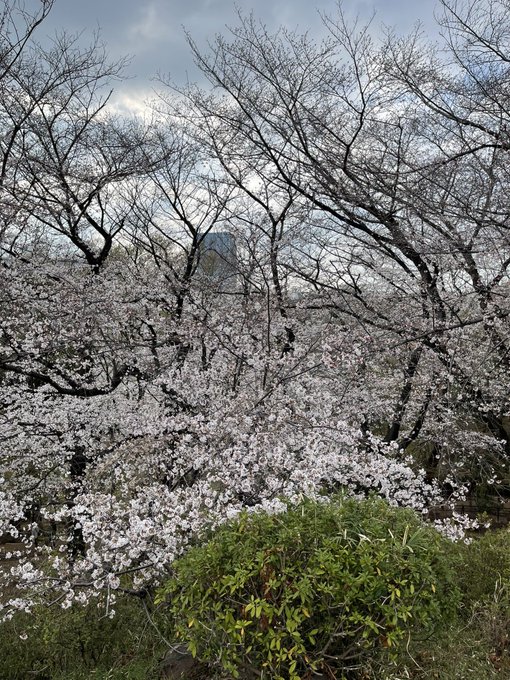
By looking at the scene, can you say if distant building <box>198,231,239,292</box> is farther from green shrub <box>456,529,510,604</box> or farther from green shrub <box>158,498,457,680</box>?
green shrub <box>158,498,457,680</box>

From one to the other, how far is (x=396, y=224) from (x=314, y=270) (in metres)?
2.97

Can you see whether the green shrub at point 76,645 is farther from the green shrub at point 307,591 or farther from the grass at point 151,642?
the green shrub at point 307,591

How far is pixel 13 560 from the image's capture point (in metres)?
11.5

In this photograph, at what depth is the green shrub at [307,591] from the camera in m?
2.52

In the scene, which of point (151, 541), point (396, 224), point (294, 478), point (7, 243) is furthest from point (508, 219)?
point (7, 243)

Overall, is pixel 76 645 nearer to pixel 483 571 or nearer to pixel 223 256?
pixel 483 571

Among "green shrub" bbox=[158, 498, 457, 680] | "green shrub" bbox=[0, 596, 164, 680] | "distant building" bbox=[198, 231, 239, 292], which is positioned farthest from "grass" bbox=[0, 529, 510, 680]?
"distant building" bbox=[198, 231, 239, 292]

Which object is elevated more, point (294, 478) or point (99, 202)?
point (99, 202)

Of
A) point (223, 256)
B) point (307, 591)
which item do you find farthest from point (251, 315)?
point (307, 591)

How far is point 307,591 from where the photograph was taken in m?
2.47

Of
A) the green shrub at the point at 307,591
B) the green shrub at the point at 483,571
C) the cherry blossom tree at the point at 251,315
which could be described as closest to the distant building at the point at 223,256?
the cherry blossom tree at the point at 251,315

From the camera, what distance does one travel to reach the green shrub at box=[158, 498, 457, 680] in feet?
8.27

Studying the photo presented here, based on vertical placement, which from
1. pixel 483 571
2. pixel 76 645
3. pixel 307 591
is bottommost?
pixel 76 645

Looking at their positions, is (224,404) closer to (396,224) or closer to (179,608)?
(179,608)
